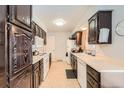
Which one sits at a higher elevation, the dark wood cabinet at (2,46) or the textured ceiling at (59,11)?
the textured ceiling at (59,11)

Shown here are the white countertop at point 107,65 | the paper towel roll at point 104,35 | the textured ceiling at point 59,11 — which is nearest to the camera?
the white countertop at point 107,65

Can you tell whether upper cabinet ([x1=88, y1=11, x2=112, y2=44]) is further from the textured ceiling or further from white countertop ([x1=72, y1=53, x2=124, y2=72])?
the textured ceiling

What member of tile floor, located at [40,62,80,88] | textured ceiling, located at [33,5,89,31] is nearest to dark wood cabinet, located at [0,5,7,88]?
tile floor, located at [40,62,80,88]

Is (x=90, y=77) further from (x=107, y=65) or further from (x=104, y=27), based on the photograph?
(x=104, y=27)

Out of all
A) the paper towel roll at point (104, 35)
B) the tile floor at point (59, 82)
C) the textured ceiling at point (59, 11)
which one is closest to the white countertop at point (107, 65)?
the paper towel roll at point (104, 35)

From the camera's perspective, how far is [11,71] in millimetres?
1370

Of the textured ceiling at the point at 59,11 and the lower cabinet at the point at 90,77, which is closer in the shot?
the lower cabinet at the point at 90,77

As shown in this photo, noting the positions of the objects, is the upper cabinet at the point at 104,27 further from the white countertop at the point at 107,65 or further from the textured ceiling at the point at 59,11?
the textured ceiling at the point at 59,11

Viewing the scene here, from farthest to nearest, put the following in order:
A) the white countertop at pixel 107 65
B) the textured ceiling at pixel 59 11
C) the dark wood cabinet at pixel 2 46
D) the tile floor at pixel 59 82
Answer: the textured ceiling at pixel 59 11 → the tile floor at pixel 59 82 → the white countertop at pixel 107 65 → the dark wood cabinet at pixel 2 46

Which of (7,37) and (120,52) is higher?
(7,37)

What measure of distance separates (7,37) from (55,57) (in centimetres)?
958

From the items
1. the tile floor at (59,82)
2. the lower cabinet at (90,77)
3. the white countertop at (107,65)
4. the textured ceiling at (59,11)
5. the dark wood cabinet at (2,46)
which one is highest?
the textured ceiling at (59,11)
